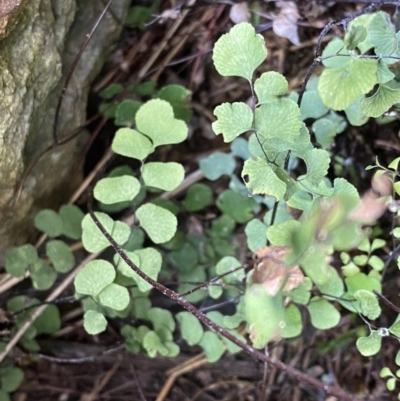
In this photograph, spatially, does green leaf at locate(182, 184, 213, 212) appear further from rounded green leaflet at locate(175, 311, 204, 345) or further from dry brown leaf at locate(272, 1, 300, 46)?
dry brown leaf at locate(272, 1, 300, 46)

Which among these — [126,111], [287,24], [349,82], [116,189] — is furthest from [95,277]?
[287,24]

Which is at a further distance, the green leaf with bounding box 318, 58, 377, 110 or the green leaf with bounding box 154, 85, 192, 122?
the green leaf with bounding box 154, 85, 192, 122

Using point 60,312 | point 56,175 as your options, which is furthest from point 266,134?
point 60,312

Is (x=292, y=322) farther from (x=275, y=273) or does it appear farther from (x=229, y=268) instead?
(x=275, y=273)

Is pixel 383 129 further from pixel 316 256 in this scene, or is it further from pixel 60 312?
pixel 60 312

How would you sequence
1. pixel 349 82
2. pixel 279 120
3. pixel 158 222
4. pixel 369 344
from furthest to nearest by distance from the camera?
pixel 158 222, pixel 369 344, pixel 279 120, pixel 349 82

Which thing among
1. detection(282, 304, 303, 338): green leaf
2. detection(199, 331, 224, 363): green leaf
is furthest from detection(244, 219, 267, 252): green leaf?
detection(199, 331, 224, 363): green leaf
